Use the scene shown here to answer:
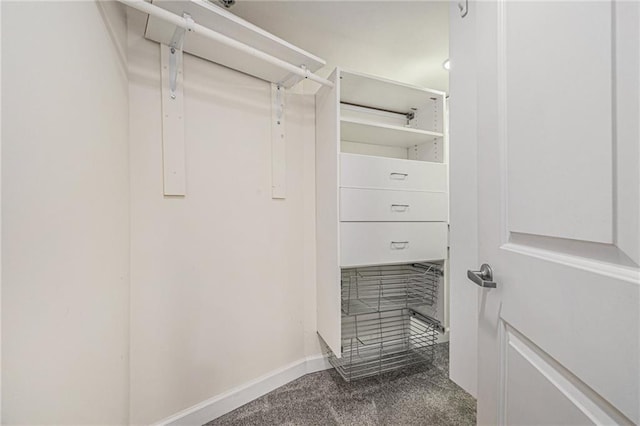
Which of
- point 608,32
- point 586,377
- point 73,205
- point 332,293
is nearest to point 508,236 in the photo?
point 586,377

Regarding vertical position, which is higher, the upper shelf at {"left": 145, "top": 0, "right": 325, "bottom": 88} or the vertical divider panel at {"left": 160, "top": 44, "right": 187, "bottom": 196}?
the upper shelf at {"left": 145, "top": 0, "right": 325, "bottom": 88}

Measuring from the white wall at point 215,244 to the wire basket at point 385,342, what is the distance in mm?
273

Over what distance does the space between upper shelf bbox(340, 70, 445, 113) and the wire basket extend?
4.94 ft

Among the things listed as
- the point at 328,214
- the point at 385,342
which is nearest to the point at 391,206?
the point at 328,214

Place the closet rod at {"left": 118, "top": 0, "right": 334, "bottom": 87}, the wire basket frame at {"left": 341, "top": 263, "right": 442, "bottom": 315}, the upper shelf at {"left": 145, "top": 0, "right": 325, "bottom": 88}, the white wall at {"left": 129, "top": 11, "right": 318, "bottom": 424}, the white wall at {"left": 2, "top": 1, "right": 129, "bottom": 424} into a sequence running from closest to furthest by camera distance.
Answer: the white wall at {"left": 2, "top": 1, "right": 129, "bottom": 424}, the closet rod at {"left": 118, "top": 0, "right": 334, "bottom": 87}, the upper shelf at {"left": 145, "top": 0, "right": 325, "bottom": 88}, the white wall at {"left": 129, "top": 11, "right": 318, "bottom": 424}, the wire basket frame at {"left": 341, "top": 263, "right": 442, "bottom": 315}

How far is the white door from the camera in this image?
14.5 inches

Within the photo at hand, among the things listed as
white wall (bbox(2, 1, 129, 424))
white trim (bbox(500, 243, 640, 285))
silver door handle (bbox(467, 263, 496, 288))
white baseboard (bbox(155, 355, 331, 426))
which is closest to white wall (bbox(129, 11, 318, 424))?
white baseboard (bbox(155, 355, 331, 426))

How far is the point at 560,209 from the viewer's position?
476 mm

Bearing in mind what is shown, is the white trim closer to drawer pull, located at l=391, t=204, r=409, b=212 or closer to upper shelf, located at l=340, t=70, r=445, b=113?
drawer pull, located at l=391, t=204, r=409, b=212

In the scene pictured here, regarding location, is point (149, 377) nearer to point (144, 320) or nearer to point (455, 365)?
point (144, 320)

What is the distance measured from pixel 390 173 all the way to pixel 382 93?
1.91ft

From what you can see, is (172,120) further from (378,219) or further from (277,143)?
(378,219)

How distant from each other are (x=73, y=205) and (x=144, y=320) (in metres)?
0.68

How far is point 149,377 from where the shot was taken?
1148 millimetres
